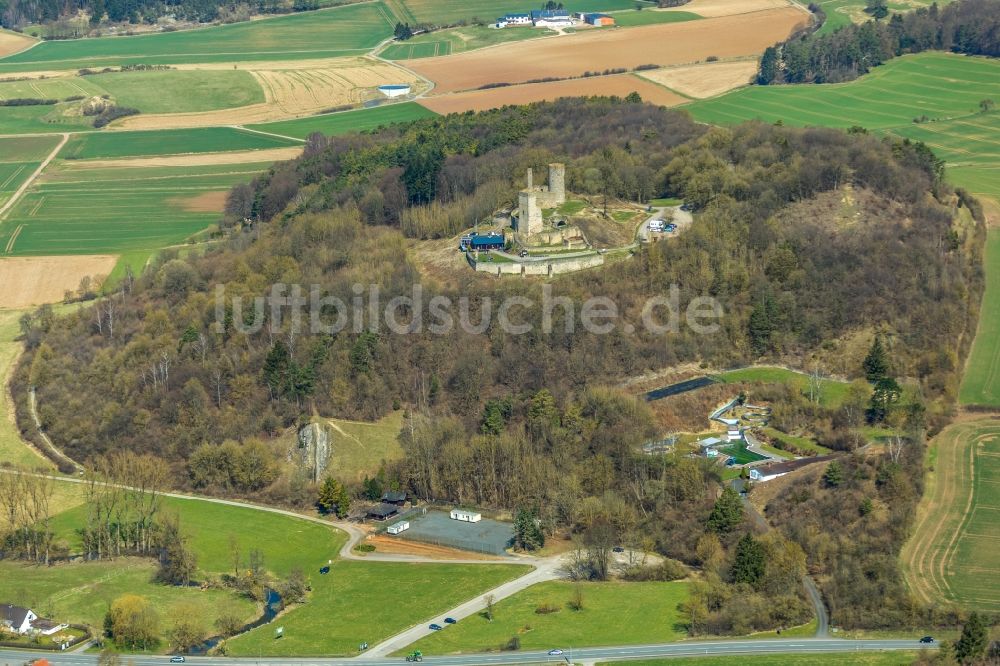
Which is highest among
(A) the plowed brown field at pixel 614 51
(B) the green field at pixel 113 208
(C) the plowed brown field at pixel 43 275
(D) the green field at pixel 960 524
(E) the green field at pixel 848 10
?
(E) the green field at pixel 848 10

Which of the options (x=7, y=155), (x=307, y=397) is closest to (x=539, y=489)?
(x=307, y=397)

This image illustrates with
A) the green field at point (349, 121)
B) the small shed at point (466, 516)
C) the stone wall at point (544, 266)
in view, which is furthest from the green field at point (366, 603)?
the green field at point (349, 121)

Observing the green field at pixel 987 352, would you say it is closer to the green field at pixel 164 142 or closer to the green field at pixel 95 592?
the green field at pixel 95 592

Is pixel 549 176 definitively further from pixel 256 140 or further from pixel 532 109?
pixel 256 140

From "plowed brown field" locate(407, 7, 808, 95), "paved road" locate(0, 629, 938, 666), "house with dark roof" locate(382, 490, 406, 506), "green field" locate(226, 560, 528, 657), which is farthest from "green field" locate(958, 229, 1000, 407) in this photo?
"plowed brown field" locate(407, 7, 808, 95)

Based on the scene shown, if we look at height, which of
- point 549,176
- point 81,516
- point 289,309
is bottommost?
point 81,516

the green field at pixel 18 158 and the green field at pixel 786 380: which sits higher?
the green field at pixel 18 158
